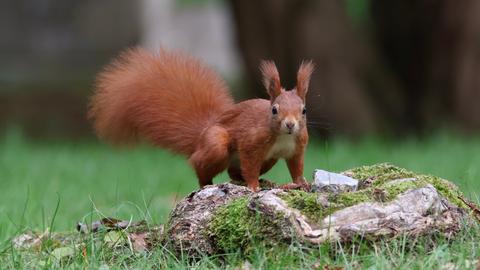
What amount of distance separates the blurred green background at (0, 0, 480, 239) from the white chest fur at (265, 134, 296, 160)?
1149 millimetres

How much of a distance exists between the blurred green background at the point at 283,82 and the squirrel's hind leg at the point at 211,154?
0.80 meters

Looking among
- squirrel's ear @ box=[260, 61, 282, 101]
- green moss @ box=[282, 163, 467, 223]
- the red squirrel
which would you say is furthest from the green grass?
squirrel's ear @ box=[260, 61, 282, 101]

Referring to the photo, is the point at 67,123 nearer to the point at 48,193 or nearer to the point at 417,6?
the point at 417,6

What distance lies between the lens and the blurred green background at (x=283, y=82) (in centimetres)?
750

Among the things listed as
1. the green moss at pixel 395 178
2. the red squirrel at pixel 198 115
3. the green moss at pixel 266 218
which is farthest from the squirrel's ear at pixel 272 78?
the green moss at pixel 266 218

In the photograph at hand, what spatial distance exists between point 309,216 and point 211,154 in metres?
0.83

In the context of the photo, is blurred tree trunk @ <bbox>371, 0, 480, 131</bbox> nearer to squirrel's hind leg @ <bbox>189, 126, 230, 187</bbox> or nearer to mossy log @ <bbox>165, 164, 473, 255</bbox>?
squirrel's hind leg @ <bbox>189, 126, 230, 187</bbox>

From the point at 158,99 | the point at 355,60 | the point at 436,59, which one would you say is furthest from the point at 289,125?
the point at 355,60

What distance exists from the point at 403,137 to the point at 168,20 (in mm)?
11121

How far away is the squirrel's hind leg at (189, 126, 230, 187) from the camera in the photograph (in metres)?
4.29

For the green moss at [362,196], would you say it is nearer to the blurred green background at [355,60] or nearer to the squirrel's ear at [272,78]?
the squirrel's ear at [272,78]

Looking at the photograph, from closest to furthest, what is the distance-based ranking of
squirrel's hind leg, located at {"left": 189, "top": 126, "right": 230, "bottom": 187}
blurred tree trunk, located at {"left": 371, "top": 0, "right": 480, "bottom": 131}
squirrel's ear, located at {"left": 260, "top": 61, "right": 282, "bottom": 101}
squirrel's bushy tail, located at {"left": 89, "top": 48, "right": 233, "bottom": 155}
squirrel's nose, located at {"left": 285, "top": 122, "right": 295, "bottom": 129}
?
squirrel's nose, located at {"left": 285, "top": 122, "right": 295, "bottom": 129} → squirrel's ear, located at {"left": 260, "top": 61, "right": 282, "bottom": 101} → squirrel's hind leg, located at {"left": 189, "top": 126, "right": 230, "bottom": 187} → squirrel's bushy tail, located at {"left": 89, "top": 48, "right": 233, "bottom": 155} → blurred tree trunk, located at {"left": 371, "top": 0, "right": 480, "bottom": 131}

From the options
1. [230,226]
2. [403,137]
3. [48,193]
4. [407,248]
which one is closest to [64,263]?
[230,226]

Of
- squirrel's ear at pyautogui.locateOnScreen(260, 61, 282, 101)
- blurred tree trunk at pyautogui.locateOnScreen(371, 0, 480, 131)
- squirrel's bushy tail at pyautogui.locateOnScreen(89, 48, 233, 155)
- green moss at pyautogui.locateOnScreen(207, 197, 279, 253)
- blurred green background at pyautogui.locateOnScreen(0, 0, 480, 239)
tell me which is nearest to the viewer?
green moss at pyautogui.locateOnScreen(207, 197, 279, 253)
